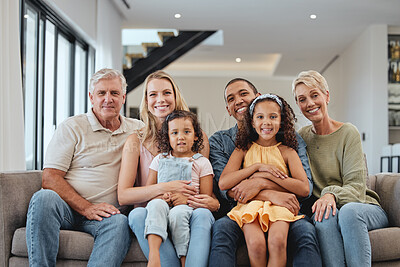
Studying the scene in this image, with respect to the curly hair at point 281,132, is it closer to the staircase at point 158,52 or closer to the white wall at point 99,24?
the white wall at point 99,24

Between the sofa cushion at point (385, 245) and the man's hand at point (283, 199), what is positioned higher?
the man's hand at point (283, 199)

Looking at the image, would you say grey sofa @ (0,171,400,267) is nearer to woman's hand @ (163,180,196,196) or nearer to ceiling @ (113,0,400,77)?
woman's hand @ (163,180,196,196)

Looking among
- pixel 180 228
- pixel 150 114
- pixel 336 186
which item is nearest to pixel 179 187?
pixel 180 228

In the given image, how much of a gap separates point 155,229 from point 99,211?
1.19 ft

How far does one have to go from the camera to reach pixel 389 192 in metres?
2.25

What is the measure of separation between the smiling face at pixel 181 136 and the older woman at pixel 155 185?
0.11m

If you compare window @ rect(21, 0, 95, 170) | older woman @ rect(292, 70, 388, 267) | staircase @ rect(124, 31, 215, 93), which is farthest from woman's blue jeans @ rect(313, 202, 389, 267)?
staircase @ rect(124, 31, 215, 93)

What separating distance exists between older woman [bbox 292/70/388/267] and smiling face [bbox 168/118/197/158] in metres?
0.63

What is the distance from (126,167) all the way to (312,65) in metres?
8.10

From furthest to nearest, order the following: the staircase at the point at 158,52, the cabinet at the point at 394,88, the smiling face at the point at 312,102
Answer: the staircase at the point at 158,52 → the cabinet at the point at 394,88 → the smiling face at the point at 312,102

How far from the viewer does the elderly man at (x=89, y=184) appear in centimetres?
184

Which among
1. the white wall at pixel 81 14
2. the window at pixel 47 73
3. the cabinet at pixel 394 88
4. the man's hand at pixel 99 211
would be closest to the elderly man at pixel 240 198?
the man's hand at pixel 99 211

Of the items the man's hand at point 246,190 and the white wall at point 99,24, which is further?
the white wall at point 99,24

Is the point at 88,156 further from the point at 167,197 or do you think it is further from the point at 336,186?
the point at 336,186
